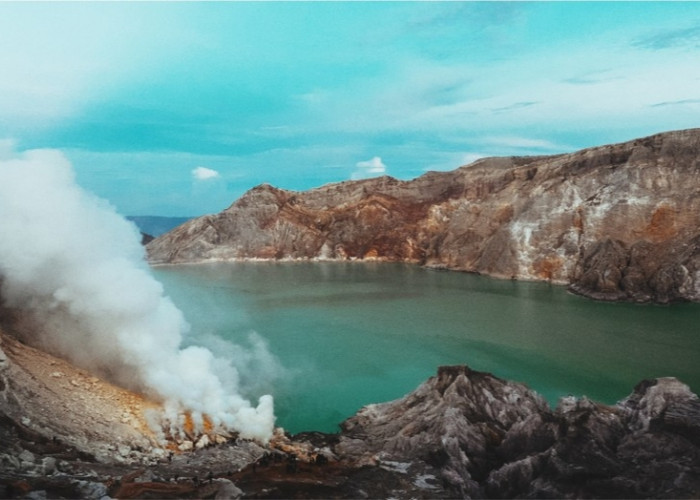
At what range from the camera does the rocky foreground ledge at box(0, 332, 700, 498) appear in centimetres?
1008

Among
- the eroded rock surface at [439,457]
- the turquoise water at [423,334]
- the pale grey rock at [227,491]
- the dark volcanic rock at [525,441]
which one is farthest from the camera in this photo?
the turquoise water at [423,334]

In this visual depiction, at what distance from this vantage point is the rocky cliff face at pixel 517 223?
45062 millimetres

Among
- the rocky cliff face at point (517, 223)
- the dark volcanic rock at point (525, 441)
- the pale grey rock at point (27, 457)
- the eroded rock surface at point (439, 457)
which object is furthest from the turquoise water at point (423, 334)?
the pale grey rock at point (27, 457)

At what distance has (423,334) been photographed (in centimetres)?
3014

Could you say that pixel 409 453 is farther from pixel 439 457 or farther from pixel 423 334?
pixel 423 334

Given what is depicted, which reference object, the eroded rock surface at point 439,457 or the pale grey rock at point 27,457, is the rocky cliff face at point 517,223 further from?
the pale grey rock at point 27,457

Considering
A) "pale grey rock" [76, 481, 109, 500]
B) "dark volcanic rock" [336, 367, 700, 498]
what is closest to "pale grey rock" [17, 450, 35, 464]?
"pale grey rock" [76, 481, 109, 500]

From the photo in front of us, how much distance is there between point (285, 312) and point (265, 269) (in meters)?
28.1

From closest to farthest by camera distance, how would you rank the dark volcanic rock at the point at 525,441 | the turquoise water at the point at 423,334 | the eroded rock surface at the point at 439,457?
the eroded rock surface at the point at 439,457
the dark volcanic rock at the point at 525,441
the turquoise water at the point at 423,334

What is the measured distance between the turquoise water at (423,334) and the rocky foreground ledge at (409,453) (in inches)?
142

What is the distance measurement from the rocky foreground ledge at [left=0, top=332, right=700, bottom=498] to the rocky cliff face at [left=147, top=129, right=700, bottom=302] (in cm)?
3179

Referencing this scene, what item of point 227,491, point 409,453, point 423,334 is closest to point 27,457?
point 227,491

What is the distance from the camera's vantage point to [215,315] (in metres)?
35.3

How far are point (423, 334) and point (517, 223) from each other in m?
30.6
